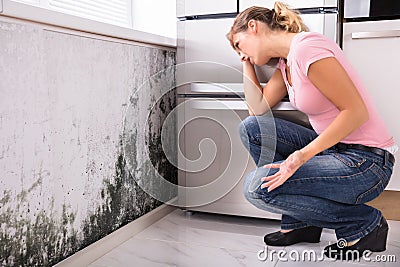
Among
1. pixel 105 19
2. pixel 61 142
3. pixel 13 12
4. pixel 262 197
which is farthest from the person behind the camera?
pixel 105 19

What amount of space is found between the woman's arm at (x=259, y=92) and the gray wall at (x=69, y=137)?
40 cm

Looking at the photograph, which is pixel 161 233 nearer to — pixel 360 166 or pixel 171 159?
pixel 171 159

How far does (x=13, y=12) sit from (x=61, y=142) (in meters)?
0.40

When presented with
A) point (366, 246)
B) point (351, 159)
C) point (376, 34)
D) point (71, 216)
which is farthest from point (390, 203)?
point (71, 216)

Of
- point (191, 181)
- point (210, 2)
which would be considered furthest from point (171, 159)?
point (210, 2)

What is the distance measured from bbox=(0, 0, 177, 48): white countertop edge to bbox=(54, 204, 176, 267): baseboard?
68cm

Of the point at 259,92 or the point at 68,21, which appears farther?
the point at 259,92

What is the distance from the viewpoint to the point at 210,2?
194cm

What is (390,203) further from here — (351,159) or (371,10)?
(371,10)

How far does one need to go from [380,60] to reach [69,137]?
1.15 meters

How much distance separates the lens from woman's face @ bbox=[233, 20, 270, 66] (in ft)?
5.28

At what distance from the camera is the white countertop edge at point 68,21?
1.21 meters

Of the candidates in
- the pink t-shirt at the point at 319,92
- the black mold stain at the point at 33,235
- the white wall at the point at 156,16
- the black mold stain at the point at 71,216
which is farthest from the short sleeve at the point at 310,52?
the white wall at the point at 156,16

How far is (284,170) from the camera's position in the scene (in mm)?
1480
